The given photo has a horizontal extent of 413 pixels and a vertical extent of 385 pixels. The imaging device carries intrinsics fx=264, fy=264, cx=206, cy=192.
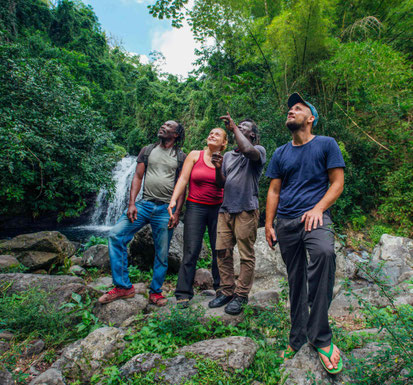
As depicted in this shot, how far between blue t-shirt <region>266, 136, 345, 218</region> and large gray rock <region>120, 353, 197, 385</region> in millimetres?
1326

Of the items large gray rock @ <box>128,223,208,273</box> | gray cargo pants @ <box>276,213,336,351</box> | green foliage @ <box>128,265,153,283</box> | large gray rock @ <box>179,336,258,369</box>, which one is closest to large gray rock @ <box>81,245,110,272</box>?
large gray rock @ <box>128,223,208,273</box>

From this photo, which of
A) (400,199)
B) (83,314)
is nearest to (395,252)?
(400,199)

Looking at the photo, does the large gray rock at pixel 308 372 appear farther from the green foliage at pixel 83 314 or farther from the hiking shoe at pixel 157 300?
the green foliage at pixel 83 314

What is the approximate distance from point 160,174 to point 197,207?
0.65 m

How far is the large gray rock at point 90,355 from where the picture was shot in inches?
83.4

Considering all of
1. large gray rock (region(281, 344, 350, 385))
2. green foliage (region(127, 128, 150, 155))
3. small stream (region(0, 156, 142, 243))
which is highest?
green foliage (region(127, 128, 150, 155))

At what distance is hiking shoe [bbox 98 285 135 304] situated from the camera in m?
3.01

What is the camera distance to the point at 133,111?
2366 centimetres

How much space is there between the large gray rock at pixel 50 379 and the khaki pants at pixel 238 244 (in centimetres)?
156

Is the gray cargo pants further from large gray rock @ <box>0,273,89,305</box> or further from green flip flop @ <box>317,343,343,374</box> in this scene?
large gray rock @ <box>0,273,89,305</box>

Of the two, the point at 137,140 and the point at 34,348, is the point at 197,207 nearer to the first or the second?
the point at 34,348

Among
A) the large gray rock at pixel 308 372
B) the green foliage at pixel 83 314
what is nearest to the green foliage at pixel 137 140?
the green foliage at pixel 83 314

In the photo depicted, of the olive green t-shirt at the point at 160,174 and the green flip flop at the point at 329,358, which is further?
the olive green t-shirt at the point at 160,174

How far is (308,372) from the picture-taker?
1.60 metres
